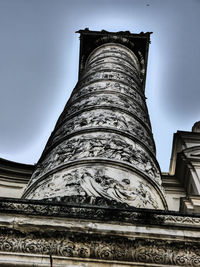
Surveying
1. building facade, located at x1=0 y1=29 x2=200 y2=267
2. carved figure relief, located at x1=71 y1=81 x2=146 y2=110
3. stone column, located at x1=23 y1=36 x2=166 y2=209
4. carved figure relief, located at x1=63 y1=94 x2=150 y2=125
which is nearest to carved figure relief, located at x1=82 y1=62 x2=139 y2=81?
building facade, located at x1=0 y1=29 x2=200 y2=267

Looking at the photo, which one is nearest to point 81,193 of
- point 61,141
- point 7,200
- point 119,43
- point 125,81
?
point 7,200

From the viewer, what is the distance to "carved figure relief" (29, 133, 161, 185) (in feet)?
9.87

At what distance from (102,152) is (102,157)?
0.09 metres

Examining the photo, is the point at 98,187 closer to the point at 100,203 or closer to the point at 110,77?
the point at 100,203

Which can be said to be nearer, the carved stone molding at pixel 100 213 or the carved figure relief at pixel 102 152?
the carved stone molding at pixel 100 213

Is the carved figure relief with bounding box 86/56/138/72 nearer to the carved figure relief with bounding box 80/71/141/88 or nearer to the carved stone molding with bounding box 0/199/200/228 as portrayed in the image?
the carved figure relief with bounding box 80/71/141/88

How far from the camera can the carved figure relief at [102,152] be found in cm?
301

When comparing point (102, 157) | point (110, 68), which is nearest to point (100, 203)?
point (102, 157)

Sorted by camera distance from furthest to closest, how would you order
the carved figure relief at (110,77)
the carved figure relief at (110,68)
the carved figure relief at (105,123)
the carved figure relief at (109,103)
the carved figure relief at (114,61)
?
1. the carved figure relief at (114,61)
2. the carved figure relief at (110,68)
3. the carved figure relief at (110,77)
4. the carved figure relief at (109,103)
5. the carved figure relief at (105,123)

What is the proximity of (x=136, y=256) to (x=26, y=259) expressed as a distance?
51 cm

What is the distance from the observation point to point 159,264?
5.74 feet

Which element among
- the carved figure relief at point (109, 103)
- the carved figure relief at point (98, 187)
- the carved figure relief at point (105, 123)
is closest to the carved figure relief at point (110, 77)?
the carved figure relief at point (109, 103)

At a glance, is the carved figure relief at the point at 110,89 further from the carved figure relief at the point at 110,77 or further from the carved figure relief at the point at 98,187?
the carved figure relief at the point at 98,187

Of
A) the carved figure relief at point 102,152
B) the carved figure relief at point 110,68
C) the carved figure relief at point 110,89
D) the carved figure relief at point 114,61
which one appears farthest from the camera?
the carved figure relief at point 114,61
